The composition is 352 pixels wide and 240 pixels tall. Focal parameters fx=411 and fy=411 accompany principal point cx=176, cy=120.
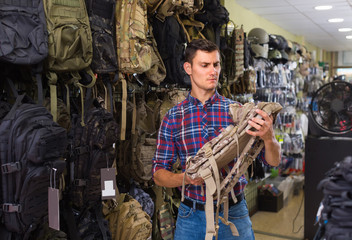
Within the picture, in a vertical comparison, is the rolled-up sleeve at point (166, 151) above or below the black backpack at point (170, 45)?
below

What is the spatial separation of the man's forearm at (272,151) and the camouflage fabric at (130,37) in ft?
4.29

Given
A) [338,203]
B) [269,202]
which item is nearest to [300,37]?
[269,202]

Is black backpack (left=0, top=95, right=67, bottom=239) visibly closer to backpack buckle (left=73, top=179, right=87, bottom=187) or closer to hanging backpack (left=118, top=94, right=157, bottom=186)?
backpack buckle (left=73, top=179, right=87, bottom=187)

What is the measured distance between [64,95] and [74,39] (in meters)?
0.42

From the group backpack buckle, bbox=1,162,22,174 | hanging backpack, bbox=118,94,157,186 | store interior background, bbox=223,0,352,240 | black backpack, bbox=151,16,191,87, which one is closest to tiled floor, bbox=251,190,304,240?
store interior background, bbox=223,0,352,240

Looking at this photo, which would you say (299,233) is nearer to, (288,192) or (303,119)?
(288,192)

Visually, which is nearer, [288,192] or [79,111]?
[79,111]

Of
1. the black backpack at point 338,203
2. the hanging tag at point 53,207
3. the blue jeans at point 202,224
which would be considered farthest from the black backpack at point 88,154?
the black backpack at point 338,203

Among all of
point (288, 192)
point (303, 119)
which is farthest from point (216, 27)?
point (303, 119)

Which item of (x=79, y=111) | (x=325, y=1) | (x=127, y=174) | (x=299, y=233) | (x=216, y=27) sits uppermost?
(x=325, y=1)

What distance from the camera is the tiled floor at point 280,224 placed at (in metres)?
5.26

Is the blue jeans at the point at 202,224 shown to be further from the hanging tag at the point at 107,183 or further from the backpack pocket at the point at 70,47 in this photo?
the backpack pocket at the point at 70,47

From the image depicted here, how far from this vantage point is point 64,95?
9.00 feet

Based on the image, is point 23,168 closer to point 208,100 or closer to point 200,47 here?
point 208,100
